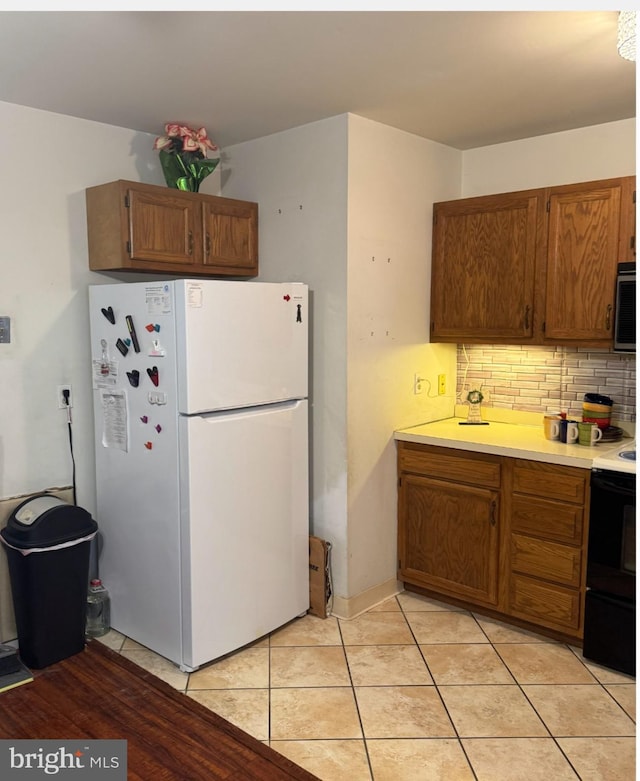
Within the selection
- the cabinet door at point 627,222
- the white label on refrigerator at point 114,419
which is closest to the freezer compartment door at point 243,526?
the white label on refrigerator at point 114,419

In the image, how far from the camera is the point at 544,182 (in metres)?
3.50

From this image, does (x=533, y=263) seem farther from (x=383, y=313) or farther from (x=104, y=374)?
(x=104, y=374)

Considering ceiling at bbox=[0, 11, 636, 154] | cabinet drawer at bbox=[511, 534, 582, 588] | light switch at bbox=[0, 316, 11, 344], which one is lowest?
cabinet drawer at bbox=[511, 534, 582, 588]

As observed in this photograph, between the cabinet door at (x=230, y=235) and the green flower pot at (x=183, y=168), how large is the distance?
4.6 inches

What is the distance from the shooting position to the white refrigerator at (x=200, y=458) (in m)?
2.74

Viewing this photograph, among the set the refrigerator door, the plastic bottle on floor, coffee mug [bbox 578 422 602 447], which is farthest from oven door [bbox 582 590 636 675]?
the plastic bottle on floor

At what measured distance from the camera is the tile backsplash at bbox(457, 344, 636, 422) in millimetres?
3357

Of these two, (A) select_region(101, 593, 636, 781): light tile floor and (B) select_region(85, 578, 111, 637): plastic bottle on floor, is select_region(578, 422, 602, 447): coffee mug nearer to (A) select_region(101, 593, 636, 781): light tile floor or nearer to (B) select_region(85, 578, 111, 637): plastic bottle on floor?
(A) select_region(101, 593, 636, 781): light tile floor

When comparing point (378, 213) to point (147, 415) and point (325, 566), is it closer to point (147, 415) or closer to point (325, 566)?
point (147, 415)

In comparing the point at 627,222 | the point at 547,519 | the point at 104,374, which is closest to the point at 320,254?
the point at 104,374

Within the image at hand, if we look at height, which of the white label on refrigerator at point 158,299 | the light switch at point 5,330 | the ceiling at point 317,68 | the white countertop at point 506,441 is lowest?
the white countertop at point 506,441

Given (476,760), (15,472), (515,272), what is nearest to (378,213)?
(515,272)

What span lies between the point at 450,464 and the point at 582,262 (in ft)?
3.72

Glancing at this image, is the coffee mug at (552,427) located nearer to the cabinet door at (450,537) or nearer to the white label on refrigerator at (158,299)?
the cabinet door at (450,537)
